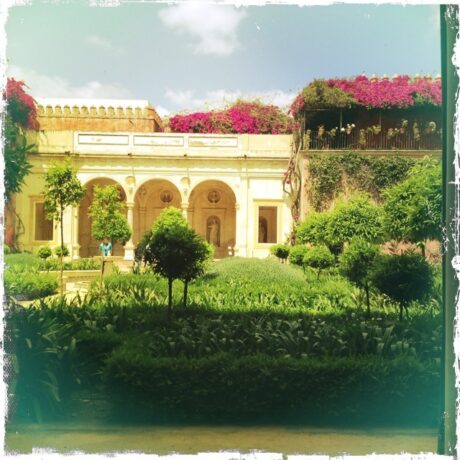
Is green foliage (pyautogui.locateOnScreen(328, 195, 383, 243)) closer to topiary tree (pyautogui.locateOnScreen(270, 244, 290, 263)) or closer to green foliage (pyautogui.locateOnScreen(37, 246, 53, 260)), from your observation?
topiary tree (pyautogui.locateOnScreen(270, 244, 290, 263))

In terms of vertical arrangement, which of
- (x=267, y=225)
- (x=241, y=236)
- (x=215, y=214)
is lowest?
(x=241, y=236)

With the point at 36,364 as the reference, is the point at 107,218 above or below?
above

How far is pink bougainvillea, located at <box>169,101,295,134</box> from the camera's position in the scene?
77.7 feet

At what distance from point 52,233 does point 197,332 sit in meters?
15.4

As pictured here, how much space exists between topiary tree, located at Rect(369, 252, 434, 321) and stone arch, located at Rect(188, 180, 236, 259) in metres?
17.5

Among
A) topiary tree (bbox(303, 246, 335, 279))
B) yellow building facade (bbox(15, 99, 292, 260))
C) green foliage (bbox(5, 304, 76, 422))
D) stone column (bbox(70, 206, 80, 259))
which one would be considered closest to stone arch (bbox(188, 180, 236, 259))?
yellow building facade (bbox(15, 99, 292, 260))

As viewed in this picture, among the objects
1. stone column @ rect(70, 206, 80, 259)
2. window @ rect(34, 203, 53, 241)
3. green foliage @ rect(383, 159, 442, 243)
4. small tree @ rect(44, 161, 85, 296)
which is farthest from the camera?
stone column @ rect(70, 206, 80, 259)

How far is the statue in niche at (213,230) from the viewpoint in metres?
24.0

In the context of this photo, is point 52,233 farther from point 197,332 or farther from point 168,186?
point 197,332

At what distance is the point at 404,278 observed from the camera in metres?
6.30

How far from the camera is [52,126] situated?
22.1m

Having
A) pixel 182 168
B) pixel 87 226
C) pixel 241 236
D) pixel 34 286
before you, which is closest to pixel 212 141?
pixel 182 168

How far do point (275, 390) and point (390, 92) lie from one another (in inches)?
724

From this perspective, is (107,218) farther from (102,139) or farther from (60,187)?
(102,139)
